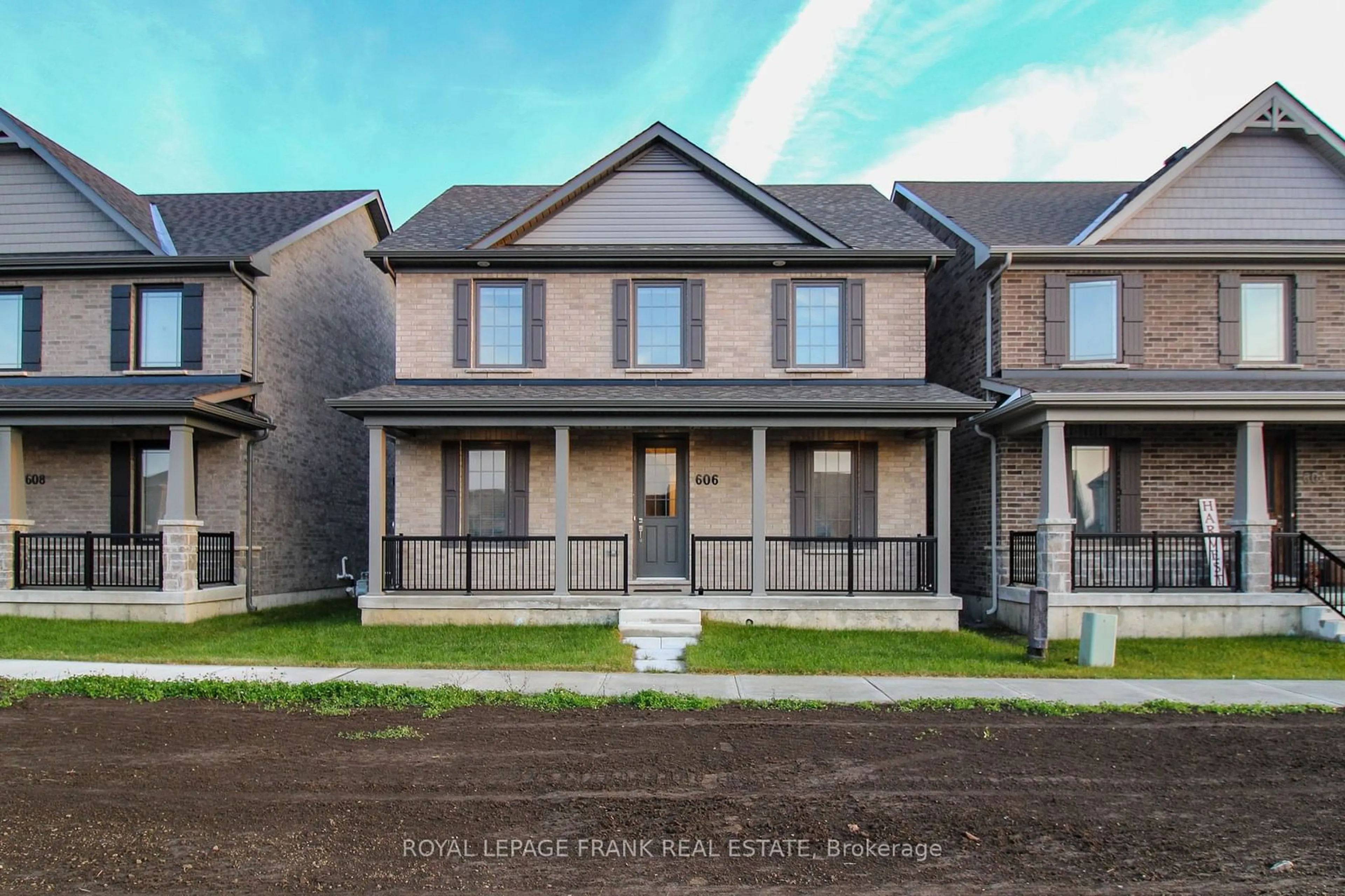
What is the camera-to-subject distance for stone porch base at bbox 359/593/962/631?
12633mm

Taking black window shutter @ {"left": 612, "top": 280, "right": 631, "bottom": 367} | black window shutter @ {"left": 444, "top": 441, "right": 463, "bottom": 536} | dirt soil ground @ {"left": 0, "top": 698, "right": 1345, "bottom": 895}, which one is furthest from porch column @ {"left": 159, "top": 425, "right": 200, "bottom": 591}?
black window shutter @ {"left": 612, "top": 280, "right": 631, "bottom": 367}

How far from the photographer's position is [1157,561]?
12.7 metres

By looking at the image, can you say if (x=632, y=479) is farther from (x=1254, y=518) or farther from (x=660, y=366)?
(x=1254, y=518)

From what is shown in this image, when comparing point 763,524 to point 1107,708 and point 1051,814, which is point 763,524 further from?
point 1051,814

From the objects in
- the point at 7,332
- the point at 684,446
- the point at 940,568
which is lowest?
the point at 940,568

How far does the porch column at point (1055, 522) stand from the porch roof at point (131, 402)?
44.0ft

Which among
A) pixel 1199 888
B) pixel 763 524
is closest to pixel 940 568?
pixel 763 524

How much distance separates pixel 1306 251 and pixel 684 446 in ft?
35.5

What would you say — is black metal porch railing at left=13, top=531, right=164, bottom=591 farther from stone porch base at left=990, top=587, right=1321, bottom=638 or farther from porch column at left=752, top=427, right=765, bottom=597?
stone porch base at left=990, top=587, right=1321, bottom=638

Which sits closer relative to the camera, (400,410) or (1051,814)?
(1051,814)

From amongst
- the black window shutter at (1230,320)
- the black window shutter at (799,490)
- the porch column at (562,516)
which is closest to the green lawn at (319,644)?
the porch column at (562,516)

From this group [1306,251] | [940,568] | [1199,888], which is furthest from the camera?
[1306,251]

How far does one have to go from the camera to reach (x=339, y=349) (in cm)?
1859

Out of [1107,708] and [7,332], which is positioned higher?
[7,332]
